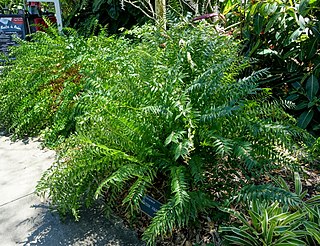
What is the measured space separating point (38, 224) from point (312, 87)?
207 centimetres

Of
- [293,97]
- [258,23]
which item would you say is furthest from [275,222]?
[258,23]

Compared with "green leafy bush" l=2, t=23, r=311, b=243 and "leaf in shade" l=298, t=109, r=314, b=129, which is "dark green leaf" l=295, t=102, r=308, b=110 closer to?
"leaf in shade" l=298, t=109, r=314, b=129

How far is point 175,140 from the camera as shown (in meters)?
1.34

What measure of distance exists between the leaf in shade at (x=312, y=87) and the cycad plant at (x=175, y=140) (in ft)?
1.80

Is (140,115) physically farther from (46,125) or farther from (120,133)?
(46,125)

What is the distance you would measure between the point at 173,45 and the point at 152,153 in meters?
0.79

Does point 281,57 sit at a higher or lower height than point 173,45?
lower

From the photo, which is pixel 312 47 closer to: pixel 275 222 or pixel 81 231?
pixel 275 222

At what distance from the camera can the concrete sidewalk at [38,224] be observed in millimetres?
1564

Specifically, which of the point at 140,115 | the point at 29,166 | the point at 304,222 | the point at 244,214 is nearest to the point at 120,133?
the point at 140,115

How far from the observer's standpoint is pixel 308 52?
7.22 ft

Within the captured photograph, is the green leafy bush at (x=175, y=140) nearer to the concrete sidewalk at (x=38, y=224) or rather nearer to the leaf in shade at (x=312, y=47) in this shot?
the concrete sidewalk at (x=38, y=224)

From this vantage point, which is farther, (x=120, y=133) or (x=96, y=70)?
(x=96, y=70)

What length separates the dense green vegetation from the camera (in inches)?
51.8
